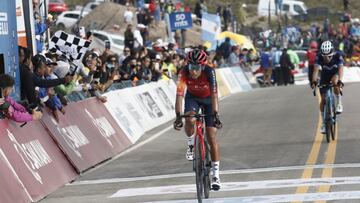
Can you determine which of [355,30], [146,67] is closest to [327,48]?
[146,67]

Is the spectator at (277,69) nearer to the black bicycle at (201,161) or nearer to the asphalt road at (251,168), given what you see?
the asphalt road at (251,168)

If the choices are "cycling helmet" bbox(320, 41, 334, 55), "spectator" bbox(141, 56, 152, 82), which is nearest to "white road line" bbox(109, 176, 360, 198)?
"cycling helmet" bbox(320, 41, 334, 55)

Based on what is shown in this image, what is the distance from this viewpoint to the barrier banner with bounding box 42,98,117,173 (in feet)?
52.2

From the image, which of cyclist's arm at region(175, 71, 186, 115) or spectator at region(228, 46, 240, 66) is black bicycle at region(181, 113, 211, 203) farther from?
spectator at region(228, 46, 240, 66)

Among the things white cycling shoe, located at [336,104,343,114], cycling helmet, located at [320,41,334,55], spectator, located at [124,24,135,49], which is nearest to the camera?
cycling helmet, located at [320,41,334,55]

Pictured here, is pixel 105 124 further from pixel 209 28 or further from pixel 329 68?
pixel 209 28

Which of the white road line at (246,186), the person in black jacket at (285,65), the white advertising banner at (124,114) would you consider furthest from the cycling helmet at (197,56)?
the person in black jacket at (285,65)

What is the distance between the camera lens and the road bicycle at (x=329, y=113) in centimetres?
1848

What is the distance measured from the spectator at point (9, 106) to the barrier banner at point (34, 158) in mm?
128

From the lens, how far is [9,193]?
12.2 metres

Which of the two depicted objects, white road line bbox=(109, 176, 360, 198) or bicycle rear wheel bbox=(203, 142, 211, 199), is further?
white road line bbox=(109, 176, 360, 198)

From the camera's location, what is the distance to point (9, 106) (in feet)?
43.2

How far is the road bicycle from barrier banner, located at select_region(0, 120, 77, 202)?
5.29m

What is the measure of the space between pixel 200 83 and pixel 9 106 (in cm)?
264
